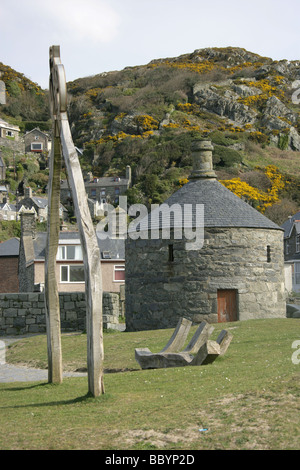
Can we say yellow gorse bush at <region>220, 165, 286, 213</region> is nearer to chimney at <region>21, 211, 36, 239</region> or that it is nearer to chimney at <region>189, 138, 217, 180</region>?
chimney at <region>21, 211, 36, 239</region>

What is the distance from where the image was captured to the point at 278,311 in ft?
77.2

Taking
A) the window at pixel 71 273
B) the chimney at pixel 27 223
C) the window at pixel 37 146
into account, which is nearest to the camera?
the chimney at pixel 27 223

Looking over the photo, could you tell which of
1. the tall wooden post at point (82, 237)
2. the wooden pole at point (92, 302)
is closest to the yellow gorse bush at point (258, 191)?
the tall wooden post at point (82, 237)

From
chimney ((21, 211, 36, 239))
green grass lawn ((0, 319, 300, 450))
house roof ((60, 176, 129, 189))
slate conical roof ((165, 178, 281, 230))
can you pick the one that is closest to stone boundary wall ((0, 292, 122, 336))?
slate conical roof ((165, 178, 281, 230))

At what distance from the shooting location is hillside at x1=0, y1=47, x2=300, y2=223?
75.0 metres

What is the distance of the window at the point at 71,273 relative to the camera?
40.2 m

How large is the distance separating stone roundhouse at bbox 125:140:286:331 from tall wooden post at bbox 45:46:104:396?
12410 millimetres

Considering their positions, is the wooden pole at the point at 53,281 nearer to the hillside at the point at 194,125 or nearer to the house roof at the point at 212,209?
the house roof at the point at 212,209

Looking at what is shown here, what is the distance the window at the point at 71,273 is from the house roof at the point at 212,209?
17.2m

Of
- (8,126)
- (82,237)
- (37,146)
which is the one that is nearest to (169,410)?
(82,237)

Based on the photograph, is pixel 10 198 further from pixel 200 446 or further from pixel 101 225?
pixel 200 446

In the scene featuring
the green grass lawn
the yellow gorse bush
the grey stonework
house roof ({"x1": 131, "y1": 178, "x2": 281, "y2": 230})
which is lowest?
the green grass lawn

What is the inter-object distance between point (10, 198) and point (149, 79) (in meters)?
46.7

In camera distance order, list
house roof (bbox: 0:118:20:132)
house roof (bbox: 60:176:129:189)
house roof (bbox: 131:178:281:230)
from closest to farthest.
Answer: house roof (bbox: 131:178:281:230)
house roof (bbox: 60:176:129:189)
house roof (bbox: 0:118:20:132)
